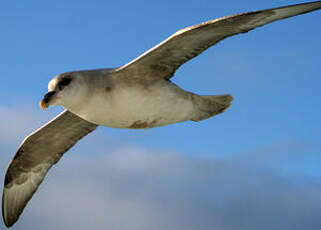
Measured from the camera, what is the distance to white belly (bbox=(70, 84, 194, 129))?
6.21 metres

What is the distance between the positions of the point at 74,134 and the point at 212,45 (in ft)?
10.8

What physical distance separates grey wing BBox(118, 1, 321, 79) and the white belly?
0.25 metres

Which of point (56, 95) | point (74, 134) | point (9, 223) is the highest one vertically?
point (56, 95)

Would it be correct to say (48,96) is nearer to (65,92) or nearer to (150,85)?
(65,92)

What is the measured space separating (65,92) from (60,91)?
6 cm

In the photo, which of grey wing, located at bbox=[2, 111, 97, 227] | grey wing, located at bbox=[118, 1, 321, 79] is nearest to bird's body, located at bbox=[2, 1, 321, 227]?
grey wing, located at bbox=[118, 1, 321, 79]

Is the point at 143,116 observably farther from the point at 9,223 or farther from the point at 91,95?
the point at 9,223

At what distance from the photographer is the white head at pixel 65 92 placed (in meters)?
6.06

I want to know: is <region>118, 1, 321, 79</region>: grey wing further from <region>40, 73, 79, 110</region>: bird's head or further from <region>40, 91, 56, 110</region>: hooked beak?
<region>40, 91, 56, 110</region>: hooked beak

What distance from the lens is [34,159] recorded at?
28.4 ft

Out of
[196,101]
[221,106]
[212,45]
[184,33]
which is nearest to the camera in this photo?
[184,33]

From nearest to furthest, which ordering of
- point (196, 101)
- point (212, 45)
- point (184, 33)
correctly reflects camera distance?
1. point (184, 33)
2. point (212, 45)
3. point (196, 101)

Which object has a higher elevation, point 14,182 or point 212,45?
point 212,45

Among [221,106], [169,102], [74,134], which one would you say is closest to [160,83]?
[169,102]
